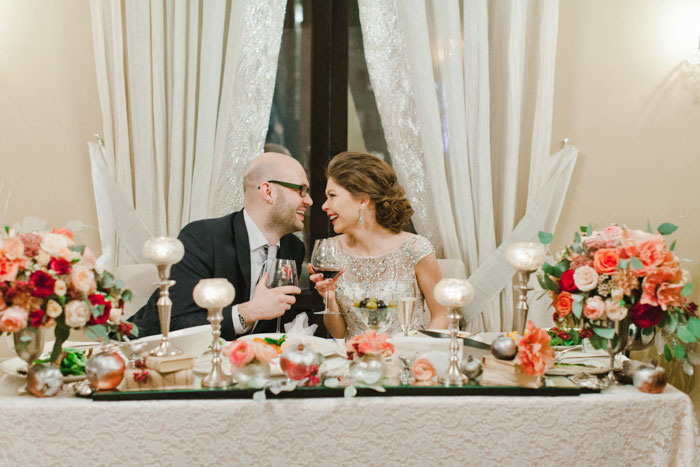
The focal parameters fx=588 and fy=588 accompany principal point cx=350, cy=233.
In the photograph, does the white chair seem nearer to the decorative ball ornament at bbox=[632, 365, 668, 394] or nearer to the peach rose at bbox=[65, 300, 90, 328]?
the peach rose at bbox=[65, 300, 90, 328]

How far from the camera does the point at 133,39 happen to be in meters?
3.04

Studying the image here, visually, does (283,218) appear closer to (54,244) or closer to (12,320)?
(54,244)

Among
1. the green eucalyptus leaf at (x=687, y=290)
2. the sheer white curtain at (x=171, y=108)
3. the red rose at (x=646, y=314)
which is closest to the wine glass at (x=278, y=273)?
the red rose at (x=646, y=314)

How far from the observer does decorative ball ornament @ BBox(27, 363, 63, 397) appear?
4.42ft

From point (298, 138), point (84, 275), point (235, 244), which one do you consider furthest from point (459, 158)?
point (84, 275)

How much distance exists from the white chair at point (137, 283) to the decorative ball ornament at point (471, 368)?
171 centimetres

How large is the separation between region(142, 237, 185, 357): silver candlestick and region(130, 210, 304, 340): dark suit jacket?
0.90 meters

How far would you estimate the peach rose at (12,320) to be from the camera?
50.8 inches

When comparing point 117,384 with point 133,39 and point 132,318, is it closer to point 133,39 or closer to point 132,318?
point 132,318

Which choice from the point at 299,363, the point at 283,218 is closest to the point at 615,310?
the point at 299,363

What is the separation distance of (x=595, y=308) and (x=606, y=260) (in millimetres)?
125

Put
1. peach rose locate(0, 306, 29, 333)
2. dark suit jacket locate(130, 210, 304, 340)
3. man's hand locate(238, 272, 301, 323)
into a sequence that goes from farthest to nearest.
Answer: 1. dark suit jacket locate(130, 210, 304, 340)
2. man's hand locate(238, 272, 301, 323)
3. peach rose locate(0, 306, 29, 333)

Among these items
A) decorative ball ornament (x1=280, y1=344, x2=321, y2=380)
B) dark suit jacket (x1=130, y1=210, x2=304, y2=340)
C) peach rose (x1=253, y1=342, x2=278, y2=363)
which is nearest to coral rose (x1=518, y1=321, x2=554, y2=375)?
decorative ball ornament (x1=280, y1=344, x2=321, y2=380)

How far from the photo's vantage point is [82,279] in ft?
4.48
